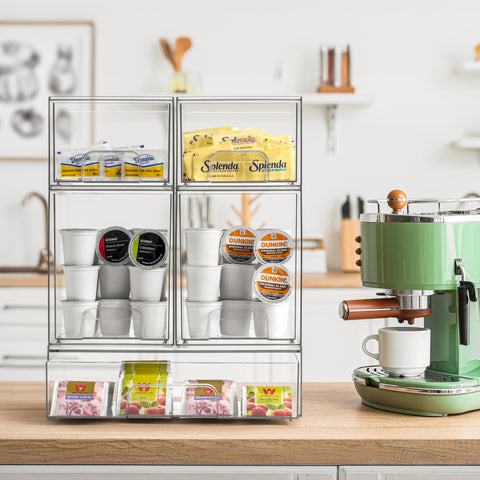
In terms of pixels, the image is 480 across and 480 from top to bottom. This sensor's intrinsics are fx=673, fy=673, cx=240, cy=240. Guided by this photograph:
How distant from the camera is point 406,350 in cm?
137

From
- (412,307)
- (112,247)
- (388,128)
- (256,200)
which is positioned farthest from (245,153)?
(388,128)

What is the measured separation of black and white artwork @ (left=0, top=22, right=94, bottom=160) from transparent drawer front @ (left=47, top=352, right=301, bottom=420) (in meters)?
2.58

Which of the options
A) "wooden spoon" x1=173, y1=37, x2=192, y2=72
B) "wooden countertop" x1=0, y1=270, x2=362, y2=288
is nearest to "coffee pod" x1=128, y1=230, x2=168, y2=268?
"wooden countertop" x1=0, y1=270, x2=362, y2=288

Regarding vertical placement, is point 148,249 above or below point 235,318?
above

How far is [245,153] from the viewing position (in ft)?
4.55

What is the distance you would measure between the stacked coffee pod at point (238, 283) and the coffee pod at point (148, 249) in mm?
Answer: 60

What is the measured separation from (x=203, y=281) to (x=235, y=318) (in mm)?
102

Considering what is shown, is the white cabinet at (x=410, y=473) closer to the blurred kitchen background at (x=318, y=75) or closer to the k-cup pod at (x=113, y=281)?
the k-cup pod at (x=113, y=281)

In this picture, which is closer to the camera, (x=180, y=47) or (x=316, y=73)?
(x=180, y=47)

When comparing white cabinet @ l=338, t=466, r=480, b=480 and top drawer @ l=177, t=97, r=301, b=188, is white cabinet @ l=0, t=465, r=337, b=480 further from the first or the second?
top drawer @ l=177, t=97, r=301, b=188

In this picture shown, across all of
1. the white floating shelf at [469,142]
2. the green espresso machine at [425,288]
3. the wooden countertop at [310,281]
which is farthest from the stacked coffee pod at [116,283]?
the white floating shelf at [469,142]

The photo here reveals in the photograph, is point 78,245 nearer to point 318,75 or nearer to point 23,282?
point 23,282

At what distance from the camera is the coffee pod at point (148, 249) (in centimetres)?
139

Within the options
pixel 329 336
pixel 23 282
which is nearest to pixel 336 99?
pixel 329 336
